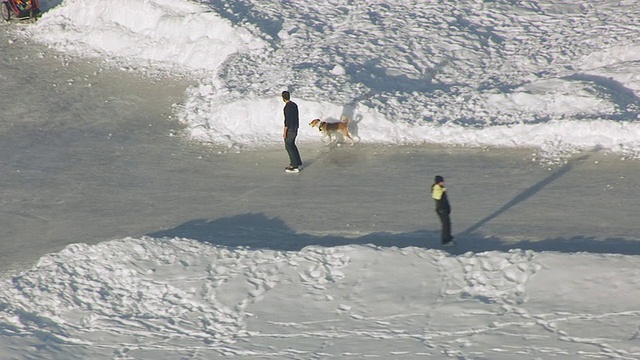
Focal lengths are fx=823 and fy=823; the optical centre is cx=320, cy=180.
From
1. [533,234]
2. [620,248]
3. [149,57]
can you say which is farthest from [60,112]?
[620,248]

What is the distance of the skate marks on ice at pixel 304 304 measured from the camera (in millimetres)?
10234

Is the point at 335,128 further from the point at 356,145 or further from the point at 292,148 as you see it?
the point at 292,148

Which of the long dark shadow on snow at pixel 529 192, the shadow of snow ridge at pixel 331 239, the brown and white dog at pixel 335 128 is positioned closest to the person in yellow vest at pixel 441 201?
the shadow of snow ridge at pixel 331 239

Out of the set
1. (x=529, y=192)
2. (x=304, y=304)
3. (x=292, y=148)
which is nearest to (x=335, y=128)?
(x=292, y=148)

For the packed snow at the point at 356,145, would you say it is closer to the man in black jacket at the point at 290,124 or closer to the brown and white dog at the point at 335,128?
the brown and white dog at the point at 335,128

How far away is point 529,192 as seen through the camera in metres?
13.7

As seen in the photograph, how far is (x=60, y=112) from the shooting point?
1878cm

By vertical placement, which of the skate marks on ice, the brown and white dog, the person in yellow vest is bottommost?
the skate marks on ice

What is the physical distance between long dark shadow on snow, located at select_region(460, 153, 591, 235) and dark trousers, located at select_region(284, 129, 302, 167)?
380cm

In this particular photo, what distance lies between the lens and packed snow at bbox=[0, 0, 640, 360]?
1057 cm

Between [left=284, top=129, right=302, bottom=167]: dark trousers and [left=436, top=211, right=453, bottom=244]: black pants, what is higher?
[left=284, top=129, right=302, bottom=167]: dark trousers

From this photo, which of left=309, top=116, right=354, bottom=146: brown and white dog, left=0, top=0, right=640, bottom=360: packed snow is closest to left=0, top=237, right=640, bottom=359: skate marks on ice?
left=0, top=0, right=640, bottom=360: packed snow

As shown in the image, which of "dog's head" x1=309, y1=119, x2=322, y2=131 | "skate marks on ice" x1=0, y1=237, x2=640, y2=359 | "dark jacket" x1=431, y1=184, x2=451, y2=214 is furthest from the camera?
"dog's head" x1=309, y1=119, x2=322, y2=131

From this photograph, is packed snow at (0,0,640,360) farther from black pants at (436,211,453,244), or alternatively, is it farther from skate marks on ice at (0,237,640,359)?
black pants at (436,211,453,244)
